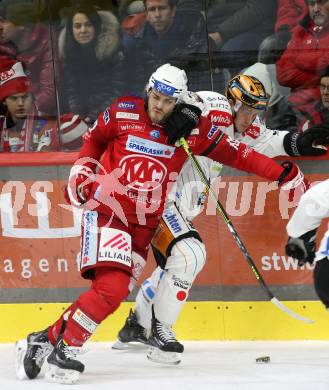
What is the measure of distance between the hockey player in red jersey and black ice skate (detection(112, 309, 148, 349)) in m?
0.59

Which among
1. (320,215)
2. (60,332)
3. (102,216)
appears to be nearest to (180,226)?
(102,216)

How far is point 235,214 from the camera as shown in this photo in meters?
6.64

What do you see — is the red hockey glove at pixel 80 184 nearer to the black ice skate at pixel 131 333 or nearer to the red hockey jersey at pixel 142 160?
the red hockey jersey at pixel 142 160

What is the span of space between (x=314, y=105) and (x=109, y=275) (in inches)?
70.8

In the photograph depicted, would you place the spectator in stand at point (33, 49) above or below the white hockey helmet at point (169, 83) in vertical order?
below

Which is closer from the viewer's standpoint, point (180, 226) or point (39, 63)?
point (180, 226)

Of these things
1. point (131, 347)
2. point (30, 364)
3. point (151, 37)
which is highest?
point (151, 37)

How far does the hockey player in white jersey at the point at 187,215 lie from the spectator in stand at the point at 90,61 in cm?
81

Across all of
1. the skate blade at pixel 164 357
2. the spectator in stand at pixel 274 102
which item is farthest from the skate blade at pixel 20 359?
the spectator in stand at pixel 274 102

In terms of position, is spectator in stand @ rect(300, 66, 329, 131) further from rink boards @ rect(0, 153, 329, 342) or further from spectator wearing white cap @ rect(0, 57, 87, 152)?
spectator wearing white cap @ rect(0, 57, 87, 152)

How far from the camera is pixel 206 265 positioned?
21.9 feet

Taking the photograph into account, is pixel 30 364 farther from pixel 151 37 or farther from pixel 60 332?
pixel 151 37

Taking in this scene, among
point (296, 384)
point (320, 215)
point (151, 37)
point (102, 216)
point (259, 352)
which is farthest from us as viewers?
point (151, 37)

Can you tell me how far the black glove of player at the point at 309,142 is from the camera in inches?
251
